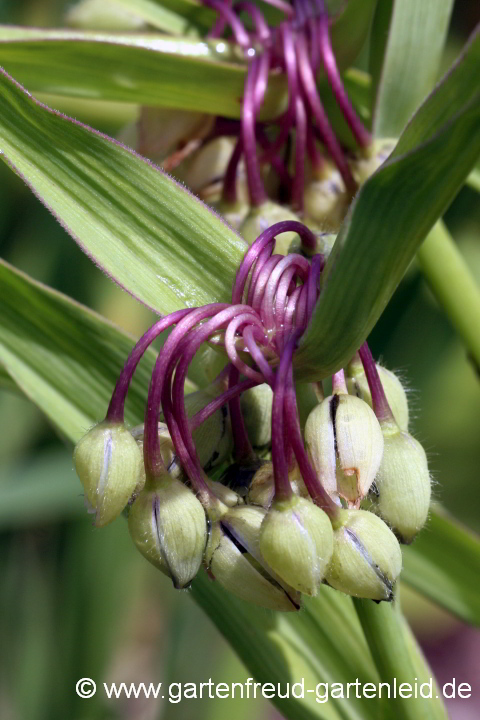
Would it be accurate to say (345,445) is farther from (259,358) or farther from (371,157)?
(371,157)

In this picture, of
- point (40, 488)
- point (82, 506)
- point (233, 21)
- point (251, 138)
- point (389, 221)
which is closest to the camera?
point (389, 221)

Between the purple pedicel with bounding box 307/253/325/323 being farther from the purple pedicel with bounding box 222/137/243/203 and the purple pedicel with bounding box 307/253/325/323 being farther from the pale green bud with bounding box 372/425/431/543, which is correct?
the purple pedicel with bounding box 222/137/243/203

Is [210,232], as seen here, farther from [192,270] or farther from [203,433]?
[203,433]

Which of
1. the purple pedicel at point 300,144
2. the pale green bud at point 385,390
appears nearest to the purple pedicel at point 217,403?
the pale green bud at point 385,390

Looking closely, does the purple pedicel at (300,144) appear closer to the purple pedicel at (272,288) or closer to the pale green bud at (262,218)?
the pale green bud at (262,218)

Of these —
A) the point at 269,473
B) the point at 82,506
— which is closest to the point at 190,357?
the point at 269,473

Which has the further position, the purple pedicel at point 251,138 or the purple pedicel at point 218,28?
the purple pedicel at point 218,28
